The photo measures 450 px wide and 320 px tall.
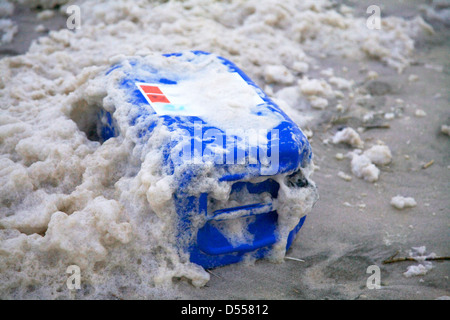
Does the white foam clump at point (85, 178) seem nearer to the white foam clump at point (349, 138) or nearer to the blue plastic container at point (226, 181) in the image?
the blue plastic container at point (226, 181)

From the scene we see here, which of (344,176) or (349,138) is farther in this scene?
(349,138)

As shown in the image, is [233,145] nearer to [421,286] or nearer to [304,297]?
[304,297]

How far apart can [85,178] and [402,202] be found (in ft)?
4.51

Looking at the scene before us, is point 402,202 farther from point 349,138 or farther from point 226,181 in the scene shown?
point 226,181

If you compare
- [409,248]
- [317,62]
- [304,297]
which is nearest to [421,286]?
[409,248]

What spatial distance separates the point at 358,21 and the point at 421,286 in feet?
8.50

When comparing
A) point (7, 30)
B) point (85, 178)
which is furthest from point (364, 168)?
point (7, 30)

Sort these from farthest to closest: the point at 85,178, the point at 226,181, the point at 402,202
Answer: the point at 402,202, the point at 85,178, the point at 226,181

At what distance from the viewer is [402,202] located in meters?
2.09

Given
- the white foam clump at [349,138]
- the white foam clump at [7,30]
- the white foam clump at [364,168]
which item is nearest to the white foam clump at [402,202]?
the white foam clump at [364,168]

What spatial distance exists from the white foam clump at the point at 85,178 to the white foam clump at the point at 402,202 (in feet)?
2.16

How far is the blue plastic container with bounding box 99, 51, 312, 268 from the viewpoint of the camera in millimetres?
1528

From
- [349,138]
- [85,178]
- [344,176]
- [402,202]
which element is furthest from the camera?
[349,138]

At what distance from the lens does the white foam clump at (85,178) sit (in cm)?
152
